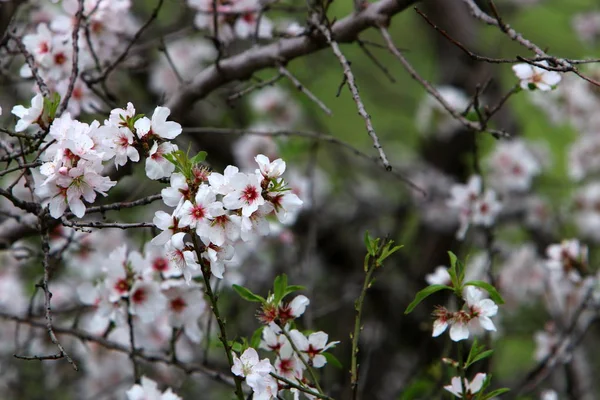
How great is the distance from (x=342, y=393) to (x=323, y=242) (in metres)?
1.52

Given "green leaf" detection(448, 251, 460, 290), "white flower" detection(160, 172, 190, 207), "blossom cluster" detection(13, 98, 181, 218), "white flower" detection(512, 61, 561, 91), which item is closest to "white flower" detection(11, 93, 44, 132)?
"blossom cluster" detection(13, 98, 181, 218)

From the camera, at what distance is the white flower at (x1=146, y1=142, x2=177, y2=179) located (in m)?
1.37

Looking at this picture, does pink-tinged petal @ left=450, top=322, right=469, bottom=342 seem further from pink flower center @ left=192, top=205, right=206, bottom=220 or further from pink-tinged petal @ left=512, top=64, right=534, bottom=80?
pink-tinged petal @ left=512, top=64, right=534, bottom=80

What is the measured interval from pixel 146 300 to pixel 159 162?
23.2 inches

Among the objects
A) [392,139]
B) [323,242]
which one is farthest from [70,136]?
[392,139]

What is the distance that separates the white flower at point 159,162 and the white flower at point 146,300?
1.77 ft

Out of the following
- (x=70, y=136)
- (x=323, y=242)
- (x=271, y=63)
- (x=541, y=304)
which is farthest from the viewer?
(x=323, y=242)

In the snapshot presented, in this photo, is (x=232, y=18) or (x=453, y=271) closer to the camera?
(x=453, y=271)

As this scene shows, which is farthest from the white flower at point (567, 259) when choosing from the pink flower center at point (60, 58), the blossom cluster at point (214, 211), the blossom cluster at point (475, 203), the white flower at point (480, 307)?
the pink flower center at point (60, 58)

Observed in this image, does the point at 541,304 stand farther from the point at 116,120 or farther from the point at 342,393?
the point at 116,120

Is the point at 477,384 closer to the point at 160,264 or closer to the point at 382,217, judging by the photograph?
the point at 160,264

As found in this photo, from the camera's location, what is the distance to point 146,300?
1844mm

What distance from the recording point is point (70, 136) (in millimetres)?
1348

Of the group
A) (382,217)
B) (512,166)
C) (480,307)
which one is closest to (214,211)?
(480,307)
